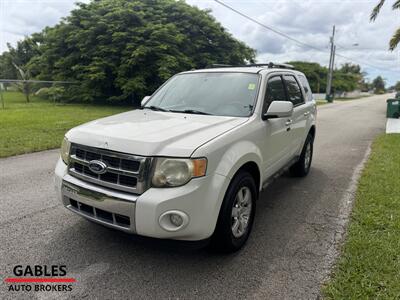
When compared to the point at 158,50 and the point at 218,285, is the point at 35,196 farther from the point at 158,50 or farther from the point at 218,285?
the point at 158,50

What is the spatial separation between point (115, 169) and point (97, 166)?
7.7 inches

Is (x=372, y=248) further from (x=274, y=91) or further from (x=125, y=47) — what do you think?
(x=125, y=47)

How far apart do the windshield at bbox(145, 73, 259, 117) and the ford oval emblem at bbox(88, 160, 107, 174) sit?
1373 mm

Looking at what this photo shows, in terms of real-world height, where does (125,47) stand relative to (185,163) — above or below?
above

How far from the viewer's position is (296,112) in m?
4.71

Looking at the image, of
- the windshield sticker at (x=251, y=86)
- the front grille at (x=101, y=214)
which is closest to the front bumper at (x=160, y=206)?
the front grille at (x=101, y=214)

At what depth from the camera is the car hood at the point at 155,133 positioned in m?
2.51

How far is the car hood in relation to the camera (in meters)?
2.51

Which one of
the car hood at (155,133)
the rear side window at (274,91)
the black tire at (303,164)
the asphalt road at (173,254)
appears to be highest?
the rear side window at (274,91)

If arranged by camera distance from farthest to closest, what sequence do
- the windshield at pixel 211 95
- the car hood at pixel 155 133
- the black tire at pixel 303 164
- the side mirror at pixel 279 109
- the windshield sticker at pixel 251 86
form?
the black tire at pixel 303 164 < the windshield sticker at pixel 251 86 < the windshield at pixel 211 95 < the side mirror at pixel 279 109 < the car hood at pixel 155 133

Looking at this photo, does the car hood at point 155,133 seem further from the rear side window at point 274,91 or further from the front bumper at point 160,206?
the rear side window at point 274,91

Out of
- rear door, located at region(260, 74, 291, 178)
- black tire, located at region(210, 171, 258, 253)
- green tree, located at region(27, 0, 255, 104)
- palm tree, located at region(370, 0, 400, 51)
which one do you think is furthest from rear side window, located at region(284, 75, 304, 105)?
green tree, located at region(27, 0, 255, 104)

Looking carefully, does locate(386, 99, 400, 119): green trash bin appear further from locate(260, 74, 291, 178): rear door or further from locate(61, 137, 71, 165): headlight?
locate(61, 137, 71, 165): headlight

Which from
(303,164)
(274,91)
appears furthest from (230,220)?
(303,164)
